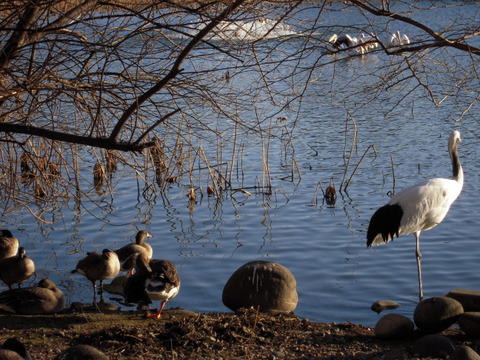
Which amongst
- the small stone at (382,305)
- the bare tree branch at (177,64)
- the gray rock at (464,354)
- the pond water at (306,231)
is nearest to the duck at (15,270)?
→ the pond water at (306,231)

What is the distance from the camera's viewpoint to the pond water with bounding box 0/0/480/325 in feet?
29.2

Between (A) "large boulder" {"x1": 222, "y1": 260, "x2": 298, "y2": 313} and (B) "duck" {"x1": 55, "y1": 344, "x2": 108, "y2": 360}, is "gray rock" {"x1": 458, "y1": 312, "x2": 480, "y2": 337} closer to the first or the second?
(A) "large boulder" {"x1": 222, "y1": 260, "x2": 298, "y2": 313}

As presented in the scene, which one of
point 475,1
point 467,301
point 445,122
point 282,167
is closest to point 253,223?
point 282,167

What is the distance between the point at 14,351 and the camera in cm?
Result: 531

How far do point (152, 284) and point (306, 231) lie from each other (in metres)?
4.34

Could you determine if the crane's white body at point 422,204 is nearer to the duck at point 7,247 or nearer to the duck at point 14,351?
the duck at point 7,247

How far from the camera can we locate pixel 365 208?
12.5 metres

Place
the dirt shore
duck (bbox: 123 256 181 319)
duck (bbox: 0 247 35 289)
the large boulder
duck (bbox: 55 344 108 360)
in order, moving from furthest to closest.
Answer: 1. duck (bbox: 0 247 35 289)
2. the large boulder
3. duck (bbox: 123 256 181 319)
4. the dirt shore
5. duck (bbox: 55 344 108 360)

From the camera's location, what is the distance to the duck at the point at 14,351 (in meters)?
5.07

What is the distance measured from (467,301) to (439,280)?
164 centimetres

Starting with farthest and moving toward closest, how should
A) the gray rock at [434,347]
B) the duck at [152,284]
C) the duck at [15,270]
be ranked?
the duck at [15,270], the duck at [152,284], the gray rock at [434,347]

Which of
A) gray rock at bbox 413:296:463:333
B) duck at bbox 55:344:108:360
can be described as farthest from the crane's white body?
duck at bbox 55:344:108:360

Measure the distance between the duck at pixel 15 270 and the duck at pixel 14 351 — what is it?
324 centimetres

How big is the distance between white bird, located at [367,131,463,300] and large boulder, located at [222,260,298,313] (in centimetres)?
168
